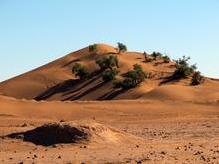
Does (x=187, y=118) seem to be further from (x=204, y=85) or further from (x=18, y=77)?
(x=18, y=77)

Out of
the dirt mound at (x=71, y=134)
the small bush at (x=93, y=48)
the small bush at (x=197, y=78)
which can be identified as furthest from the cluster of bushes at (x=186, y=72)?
the dirt mound at (x=71, y=134)

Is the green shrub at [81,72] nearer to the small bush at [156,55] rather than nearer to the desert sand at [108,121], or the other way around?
the desert sand at [108,121]

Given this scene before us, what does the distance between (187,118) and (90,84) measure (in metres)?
35.5

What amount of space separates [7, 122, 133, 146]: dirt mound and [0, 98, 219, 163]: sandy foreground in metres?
0.07

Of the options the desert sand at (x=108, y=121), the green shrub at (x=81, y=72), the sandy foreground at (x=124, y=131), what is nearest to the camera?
the sandy foreground at (x=124, y=131)

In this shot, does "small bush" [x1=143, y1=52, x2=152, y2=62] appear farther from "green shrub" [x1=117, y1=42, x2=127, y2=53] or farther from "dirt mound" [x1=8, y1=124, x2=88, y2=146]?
"dirt mound" [x1=8, y1=124, x2=88, y2=146]

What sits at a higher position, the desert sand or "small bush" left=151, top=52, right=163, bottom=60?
"small bush" left=151, top=52, right=163, bottom=60

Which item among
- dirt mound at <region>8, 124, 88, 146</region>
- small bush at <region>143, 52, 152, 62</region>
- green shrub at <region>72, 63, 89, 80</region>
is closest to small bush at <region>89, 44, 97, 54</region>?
small bush at <region>143, 52, 152, 62</region>

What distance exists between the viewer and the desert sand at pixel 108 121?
1836cm

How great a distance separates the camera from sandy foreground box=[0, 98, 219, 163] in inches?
692

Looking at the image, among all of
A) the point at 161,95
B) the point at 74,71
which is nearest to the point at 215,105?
the point at 161,95

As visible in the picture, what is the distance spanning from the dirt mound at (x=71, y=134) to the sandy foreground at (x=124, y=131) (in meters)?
0.07

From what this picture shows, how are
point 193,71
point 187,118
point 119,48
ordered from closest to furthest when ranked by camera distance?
point 187,118 < point 193,71 < point 119,48

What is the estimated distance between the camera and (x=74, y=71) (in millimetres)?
79312
